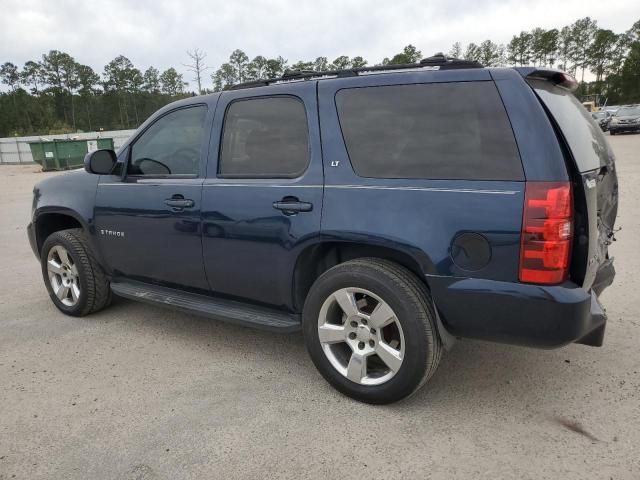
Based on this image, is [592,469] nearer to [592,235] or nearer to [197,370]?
[592,235]

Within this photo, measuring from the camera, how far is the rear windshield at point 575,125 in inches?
98.9

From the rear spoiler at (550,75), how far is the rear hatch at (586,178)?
2 centimetres

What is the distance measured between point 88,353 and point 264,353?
130cm

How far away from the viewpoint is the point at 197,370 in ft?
11.3

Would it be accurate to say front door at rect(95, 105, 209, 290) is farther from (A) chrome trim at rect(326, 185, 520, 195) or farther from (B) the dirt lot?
(A) chrome trim at rect(326, 185, 520, 195)

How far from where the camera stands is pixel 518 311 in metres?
2.43

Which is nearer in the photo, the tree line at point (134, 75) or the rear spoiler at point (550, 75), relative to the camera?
the rear spoiler at point (550, 75)

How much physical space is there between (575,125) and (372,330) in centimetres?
155

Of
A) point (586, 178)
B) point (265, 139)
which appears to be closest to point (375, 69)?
point (265, 139)

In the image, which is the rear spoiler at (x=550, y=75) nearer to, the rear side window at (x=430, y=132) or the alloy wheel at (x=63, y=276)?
the rear side window at (x=430, y=132)

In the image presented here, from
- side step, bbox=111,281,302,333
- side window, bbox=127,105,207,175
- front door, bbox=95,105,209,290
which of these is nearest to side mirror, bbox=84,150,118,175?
front door, bbox=95,105,209,290

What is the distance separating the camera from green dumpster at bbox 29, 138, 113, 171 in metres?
24.9

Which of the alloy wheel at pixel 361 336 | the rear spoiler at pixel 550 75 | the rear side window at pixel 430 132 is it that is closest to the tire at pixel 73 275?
the alloy wheel at pixel 361 336

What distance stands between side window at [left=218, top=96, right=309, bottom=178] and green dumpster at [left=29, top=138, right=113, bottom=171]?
24.0 metres
